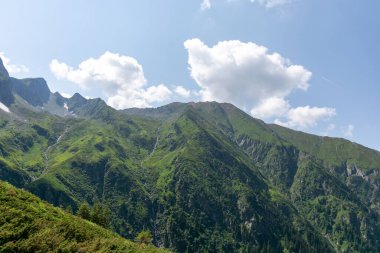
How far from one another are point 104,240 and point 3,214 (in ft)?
53.2

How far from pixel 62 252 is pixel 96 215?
6502cm

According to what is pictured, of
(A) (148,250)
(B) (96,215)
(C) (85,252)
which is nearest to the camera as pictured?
(C) (85,252)

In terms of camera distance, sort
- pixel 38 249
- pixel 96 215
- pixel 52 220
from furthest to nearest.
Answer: pixel 96 215 → pixel 52 220 → pixel 38 249

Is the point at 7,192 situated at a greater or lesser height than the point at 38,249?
greater

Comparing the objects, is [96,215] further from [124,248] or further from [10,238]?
[10,238]

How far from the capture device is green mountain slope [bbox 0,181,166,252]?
53.9 meters

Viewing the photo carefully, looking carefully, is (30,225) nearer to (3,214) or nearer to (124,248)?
(3,214)

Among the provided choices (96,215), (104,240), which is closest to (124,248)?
(104,240)

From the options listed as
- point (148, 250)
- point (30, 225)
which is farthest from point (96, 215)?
point (30, 225)

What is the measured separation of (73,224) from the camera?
2522 inches

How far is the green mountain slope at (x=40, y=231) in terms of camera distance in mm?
53875

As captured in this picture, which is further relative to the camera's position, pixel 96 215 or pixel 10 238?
pixel 96 215

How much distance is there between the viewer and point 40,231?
5731cm

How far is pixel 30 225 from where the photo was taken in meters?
58.0
